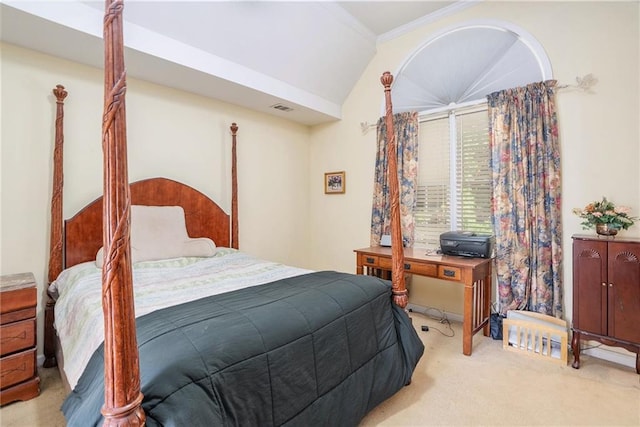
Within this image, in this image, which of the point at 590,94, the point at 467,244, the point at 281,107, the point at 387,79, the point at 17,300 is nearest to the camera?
the point at 17,300

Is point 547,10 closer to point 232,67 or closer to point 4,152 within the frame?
point 232,67

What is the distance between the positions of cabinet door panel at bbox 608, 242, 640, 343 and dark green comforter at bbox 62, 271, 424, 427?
1.40 meters

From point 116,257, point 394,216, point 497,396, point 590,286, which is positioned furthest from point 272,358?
point 590,286

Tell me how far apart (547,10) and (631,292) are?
7.56ft

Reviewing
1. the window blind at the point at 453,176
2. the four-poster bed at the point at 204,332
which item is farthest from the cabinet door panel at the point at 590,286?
the four-poster bed at the point at 204,332

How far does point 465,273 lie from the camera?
7.87 feet

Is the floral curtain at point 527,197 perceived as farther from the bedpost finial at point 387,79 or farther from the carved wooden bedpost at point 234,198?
the carved wooden bedpost at point 234,198

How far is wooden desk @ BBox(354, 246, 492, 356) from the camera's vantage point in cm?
238

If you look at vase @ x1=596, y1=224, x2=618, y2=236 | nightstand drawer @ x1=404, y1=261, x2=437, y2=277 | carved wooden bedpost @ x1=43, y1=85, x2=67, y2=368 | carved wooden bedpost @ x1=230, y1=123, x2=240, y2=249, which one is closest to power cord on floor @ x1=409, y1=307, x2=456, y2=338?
nightstand drawer @ x1=404, y1=261, x2=437, y2=277

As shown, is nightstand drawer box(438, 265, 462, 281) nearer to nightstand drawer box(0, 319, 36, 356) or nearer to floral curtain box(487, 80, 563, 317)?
floral curtain box(487, 80, 563, 317)

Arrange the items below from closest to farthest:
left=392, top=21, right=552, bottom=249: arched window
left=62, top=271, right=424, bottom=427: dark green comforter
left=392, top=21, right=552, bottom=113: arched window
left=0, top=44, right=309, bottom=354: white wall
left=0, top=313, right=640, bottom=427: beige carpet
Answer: left=62, top=271, right=424, bottom=427: dark green comforter
left=0, top=313, right=640, bottom=427: beige carpet
left=0, top=44, right=309, bottom=354: white wall
left=392, top=21, right=552, bottom=113: arched window
left=392, top=21, right=552, bottom=249: arched window

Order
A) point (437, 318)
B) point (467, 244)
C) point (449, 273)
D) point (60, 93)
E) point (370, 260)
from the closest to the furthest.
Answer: point (60, 93), point (449, 273), point (467, 244), point (370, 260), point (437, 318)

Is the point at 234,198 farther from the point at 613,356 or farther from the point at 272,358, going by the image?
the point at 613,356

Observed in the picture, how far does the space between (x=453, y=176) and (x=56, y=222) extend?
352cm
